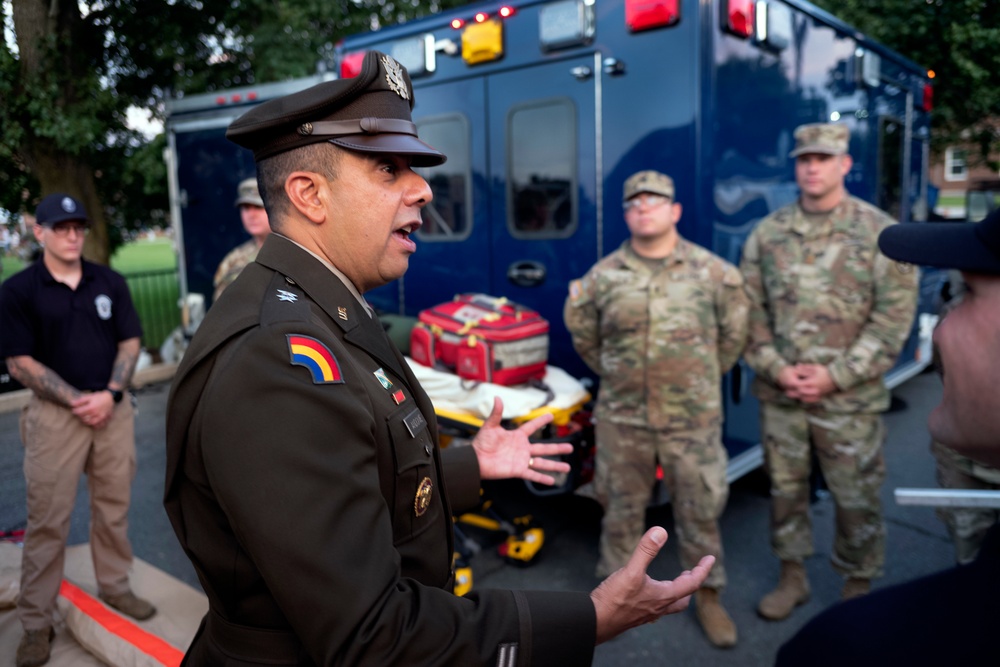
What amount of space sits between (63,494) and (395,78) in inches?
112

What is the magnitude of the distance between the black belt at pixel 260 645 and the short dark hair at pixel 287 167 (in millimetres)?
741

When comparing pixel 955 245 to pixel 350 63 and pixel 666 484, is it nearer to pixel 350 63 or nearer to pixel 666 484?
pixel 666 484

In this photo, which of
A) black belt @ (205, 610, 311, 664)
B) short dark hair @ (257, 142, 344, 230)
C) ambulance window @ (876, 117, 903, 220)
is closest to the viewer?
black belt @ (205, 610, 311, 664)

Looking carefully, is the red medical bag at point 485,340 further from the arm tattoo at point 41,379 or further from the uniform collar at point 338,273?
the uniform collar at point 338,273

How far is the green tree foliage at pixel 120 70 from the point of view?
8.26m

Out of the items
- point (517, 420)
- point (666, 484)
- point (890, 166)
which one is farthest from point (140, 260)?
point (666, 484)

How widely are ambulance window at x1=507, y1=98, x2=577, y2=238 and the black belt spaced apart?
10.7 feet

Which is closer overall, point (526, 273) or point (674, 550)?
point (674, 550)

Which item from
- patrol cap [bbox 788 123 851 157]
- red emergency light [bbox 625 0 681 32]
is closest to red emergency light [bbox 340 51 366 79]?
red emergency light [bbox 625 0 681 32]

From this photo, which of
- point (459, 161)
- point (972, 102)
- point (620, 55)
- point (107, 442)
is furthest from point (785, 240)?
point (972, 102)

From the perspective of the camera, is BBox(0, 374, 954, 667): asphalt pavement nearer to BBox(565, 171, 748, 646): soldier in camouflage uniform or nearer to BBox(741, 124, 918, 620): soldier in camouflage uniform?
BBox(565, 171, 748, 646): soldier in camouflage uniform

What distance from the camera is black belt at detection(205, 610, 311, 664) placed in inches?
49.9

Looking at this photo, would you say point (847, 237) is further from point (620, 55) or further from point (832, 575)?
point (832, 575)

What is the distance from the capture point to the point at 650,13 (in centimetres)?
367
